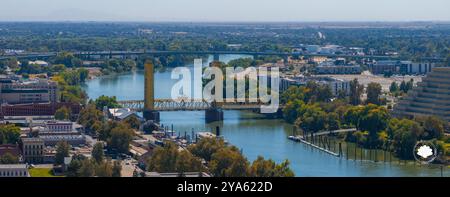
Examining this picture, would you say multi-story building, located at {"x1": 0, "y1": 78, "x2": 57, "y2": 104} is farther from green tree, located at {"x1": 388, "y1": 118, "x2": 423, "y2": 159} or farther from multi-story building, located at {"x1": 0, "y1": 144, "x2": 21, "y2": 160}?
green tree, located at {"x1": 388, "y1": 118, "x2": 423, "y2": 159}

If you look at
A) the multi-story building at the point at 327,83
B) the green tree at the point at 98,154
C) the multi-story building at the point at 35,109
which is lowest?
the multi-story building at the point at 327,83

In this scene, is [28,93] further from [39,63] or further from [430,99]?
[39,63]

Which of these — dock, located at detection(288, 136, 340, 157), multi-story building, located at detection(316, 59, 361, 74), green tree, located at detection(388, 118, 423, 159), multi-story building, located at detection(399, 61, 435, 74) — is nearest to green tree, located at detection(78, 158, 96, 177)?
dock, located at detection(288, 136, 340, 157)

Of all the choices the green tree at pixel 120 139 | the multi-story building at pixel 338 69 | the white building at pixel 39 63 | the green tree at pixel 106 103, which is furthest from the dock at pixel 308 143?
the white building at pixel 39 63

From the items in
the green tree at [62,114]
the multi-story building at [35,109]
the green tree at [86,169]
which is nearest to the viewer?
the green tree at [86,169]

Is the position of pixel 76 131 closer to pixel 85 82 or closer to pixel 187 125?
pixel 187 125

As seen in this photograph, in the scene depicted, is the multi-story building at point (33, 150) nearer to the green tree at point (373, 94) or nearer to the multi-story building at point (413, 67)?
the green tree at point (373, 94)

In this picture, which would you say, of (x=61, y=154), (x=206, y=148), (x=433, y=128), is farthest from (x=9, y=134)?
(x=433, y=128)

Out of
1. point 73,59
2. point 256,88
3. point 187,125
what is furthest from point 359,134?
point 73,59
